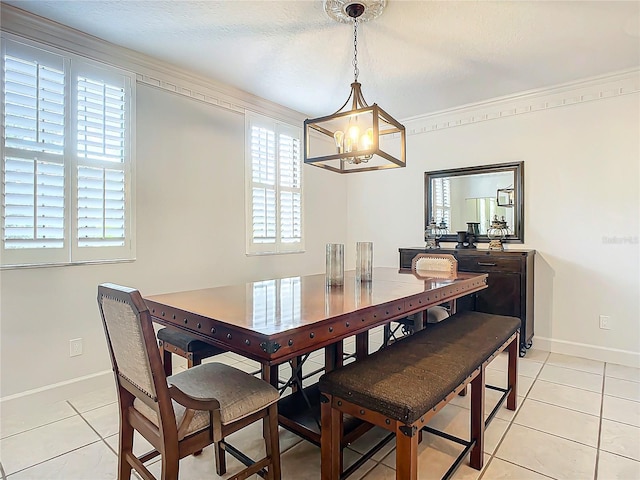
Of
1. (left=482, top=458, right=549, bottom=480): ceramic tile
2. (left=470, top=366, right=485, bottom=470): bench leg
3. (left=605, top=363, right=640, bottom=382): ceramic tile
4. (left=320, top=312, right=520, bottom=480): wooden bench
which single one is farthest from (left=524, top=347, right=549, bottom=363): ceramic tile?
(left=470, top=366, right=485, bottom=470): bench leg

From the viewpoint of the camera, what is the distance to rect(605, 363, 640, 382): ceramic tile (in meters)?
2.94

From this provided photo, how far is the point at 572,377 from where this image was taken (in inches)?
116

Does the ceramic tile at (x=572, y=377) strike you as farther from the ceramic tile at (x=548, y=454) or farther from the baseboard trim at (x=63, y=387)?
the baseboard trim at (x=63, y=387)

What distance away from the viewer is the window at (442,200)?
13.8 ft

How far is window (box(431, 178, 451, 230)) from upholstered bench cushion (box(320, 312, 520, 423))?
223 cm

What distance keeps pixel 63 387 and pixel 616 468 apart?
132 inches

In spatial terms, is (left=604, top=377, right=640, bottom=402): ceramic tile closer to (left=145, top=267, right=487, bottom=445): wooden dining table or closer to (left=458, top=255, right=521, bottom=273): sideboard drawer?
(left=458, top=255, right=521, bottom=273): sideboard drawer

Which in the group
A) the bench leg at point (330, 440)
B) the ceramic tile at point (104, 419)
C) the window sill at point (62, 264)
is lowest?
the ceramic tile at point (104, 419)

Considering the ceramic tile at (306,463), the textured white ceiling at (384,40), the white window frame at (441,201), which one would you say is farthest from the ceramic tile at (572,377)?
the textured white ceiling at (384,40)

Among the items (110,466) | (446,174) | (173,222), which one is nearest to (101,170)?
(173,222)

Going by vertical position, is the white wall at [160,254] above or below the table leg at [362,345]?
above

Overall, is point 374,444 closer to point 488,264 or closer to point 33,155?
point 488,264

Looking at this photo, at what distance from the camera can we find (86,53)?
264 centimetres

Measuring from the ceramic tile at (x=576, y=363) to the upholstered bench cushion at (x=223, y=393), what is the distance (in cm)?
293
